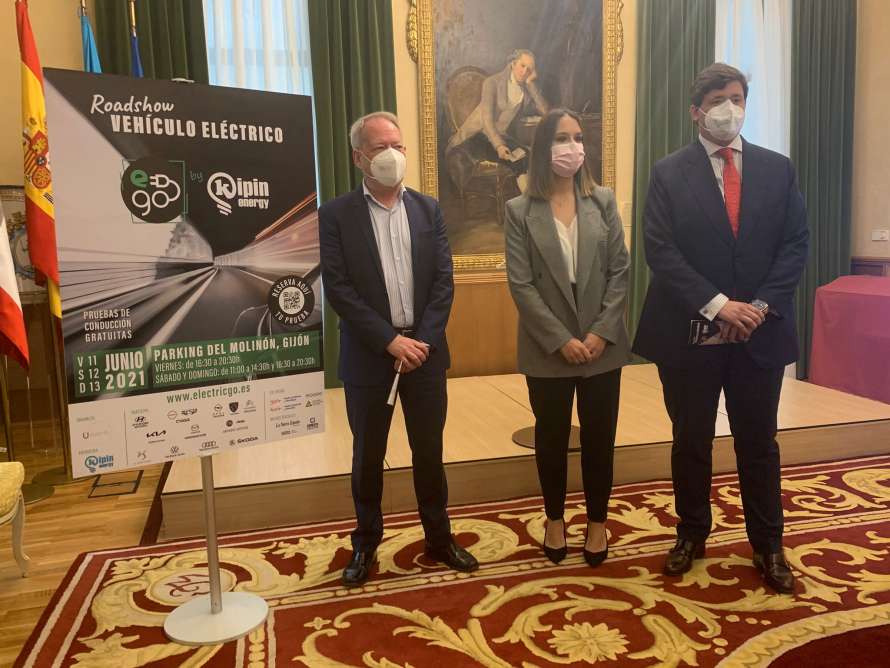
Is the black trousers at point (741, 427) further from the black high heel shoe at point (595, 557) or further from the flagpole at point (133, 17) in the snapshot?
the flagpole at point (133, 17)

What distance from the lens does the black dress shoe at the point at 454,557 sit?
8.20 ft

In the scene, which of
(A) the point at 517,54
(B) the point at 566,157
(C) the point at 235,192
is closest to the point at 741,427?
(B) the point at 566,157

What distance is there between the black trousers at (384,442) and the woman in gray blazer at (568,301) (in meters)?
0.35

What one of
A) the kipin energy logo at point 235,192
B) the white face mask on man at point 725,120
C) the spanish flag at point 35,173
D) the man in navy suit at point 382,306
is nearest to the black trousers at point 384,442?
the man in navy suit at point 382,306

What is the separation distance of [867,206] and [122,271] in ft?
19.2

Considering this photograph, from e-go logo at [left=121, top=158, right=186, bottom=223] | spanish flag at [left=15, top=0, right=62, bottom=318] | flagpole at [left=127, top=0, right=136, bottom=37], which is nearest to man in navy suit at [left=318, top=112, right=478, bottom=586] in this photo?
e-go logo at [left=121, top=158, right=186, bottom=223]

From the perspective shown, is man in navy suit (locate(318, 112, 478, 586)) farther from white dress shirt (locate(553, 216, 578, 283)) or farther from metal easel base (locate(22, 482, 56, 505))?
metal easel base (locate(22, 482, 56, 505))

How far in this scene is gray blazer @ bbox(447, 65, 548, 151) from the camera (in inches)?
202

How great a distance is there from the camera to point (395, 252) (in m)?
2.38

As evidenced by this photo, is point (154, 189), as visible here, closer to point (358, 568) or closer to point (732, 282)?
point (358, 568)

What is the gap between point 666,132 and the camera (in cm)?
557

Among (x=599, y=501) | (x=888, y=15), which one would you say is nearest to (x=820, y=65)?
(x=888, y=15)

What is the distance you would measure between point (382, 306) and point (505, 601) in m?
0.99

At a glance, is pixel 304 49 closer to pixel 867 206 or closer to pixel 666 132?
pixel 666 132
